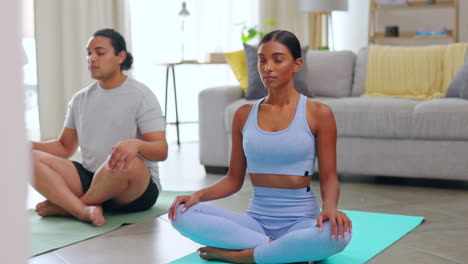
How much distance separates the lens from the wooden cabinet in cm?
620

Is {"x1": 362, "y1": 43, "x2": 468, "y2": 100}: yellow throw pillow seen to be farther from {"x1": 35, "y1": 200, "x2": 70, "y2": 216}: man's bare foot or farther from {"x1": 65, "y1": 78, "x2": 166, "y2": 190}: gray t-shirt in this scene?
{"x1": 35, "y1": 200, "x2": 70, "y2": 216}: man's bare foot

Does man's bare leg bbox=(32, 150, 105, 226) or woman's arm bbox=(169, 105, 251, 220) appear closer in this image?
woman's arm bbox=(169, 105, 251, 220)

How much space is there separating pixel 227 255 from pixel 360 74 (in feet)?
8.22

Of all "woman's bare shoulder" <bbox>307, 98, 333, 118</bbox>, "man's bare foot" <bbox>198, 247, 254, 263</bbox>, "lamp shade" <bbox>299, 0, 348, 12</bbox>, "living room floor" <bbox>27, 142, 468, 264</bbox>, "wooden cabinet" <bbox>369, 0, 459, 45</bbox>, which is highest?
"lamp shade" <bbox>299, 0, 348, 12</bbox>

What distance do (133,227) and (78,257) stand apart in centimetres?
43

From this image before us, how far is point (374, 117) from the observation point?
3.47 meters

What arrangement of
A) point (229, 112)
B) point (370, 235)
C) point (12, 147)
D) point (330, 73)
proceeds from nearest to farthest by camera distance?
point (12, 147) → point (370, 235) → point (229, 112) → point (330, 73)

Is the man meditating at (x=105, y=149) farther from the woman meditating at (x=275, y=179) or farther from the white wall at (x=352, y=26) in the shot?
the white wall at (x=352, y=26)

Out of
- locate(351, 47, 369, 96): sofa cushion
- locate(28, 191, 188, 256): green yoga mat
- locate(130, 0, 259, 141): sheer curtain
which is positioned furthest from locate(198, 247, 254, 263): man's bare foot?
locate(130, 0, 259, 141): sheer curtain

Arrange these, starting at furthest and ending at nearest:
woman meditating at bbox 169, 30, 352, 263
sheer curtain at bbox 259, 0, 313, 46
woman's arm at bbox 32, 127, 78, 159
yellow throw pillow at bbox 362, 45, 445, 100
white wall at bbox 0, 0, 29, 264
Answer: sheer curtain at bbox 259, 0, 313, 46, yellow throw pillow at bbox 362, 45, 445, 100, woman's arm at bbox 32, 127, 78, 159, woman meditating at bbox 169, 30, 352, 263, white wall at bbox 0, 0, 29, 264

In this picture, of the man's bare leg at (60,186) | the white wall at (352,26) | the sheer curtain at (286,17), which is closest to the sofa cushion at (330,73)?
the man's bare leg at (60,186)

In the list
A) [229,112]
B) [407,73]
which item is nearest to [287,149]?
[229,112]

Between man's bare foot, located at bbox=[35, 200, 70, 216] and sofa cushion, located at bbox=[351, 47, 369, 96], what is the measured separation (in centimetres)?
213

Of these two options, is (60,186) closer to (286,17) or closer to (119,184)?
(119,184)
